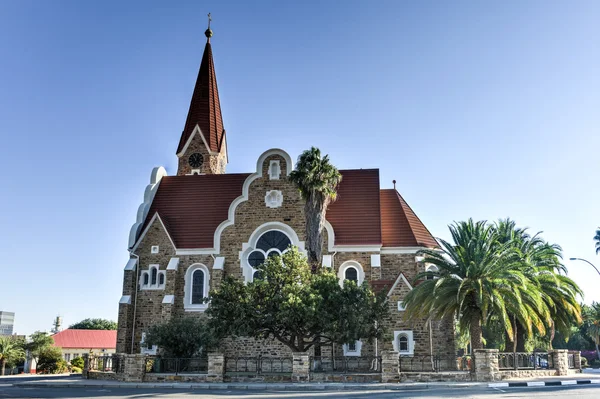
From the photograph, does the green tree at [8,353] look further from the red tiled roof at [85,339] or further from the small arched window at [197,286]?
the red tiled roof at [85,339]

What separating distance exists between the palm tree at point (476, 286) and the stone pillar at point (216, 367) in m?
9.47

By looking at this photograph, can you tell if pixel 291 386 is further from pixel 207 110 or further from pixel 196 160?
pixel 207 110

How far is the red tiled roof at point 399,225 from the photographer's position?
36219 mm

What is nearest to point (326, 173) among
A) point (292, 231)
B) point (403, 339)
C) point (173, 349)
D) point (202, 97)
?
point (292, 231)

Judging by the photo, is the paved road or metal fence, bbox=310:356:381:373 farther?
metal fence, bbox=310:356:381:373

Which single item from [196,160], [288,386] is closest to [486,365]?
[288,386]

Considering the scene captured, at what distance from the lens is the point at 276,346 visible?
3494 cm

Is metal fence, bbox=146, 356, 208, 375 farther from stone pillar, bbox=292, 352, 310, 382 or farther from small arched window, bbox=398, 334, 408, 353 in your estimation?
small arched window, bbox=398, 334, 408, 353

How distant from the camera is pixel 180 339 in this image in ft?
97.1

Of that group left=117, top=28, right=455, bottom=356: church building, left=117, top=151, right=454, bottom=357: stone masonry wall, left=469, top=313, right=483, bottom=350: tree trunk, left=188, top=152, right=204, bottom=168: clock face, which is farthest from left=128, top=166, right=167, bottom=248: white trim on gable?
left=469, top=313, right=483, bottom=350: tree trunk

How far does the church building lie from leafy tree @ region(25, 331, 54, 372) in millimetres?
11093

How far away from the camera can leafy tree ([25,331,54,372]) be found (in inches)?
1665

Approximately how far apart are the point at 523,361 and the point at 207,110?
3214 cm

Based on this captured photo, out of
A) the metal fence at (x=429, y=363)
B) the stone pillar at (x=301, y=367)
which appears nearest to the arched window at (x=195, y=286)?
the stone pillar at (x=301, y=367)
